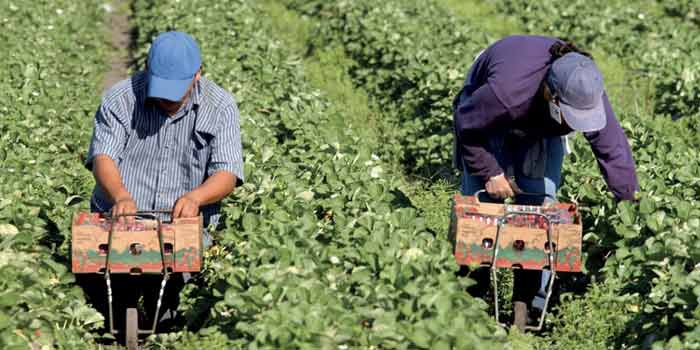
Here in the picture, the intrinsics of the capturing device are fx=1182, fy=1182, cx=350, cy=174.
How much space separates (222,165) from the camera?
17.2ft

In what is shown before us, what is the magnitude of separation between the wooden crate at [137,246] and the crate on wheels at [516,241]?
1159 mm

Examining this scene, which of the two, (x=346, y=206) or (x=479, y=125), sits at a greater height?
(x=479, y=125)

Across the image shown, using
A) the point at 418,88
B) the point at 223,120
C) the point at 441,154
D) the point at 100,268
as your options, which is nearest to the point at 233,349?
the point at 100,268

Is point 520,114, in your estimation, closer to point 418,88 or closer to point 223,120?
point 223,120

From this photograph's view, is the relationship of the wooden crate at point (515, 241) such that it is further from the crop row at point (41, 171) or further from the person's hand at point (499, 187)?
the crop row at point (41, 171)

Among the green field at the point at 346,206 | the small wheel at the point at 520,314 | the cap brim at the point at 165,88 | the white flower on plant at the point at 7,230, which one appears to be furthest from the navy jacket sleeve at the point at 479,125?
the white flower on plant at the point at 7,230

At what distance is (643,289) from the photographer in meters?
5.53

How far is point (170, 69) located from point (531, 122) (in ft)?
5.42

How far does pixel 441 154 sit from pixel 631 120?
137 centimetres

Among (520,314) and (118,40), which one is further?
(118,40)

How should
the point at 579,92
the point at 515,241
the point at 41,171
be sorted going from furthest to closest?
1. the point at 41,171
2. the point at 515,241
3. the point at 579,92

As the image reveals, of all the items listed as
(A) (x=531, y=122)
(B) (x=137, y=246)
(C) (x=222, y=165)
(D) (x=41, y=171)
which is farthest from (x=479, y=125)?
(D) (x=41, y=171)

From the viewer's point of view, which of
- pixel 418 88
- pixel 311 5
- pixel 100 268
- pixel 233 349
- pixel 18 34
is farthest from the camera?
pixel 311 5

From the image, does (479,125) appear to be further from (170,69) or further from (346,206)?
(170,69)
